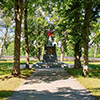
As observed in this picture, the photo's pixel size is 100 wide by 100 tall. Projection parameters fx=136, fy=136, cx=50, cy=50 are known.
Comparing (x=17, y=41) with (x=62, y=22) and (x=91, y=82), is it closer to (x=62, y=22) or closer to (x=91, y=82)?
(x=91, y=82)

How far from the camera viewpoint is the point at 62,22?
1866cm

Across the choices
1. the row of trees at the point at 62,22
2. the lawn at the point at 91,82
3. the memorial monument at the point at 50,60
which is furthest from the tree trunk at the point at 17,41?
the memorial monument at the point at 50,60

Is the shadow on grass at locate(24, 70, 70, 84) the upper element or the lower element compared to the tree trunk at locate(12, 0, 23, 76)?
lower

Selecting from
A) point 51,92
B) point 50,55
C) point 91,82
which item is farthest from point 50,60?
point 51,92

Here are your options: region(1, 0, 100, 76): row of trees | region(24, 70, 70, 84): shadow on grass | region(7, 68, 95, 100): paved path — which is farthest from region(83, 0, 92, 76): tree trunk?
region(7, 68, 95, 100): paved path

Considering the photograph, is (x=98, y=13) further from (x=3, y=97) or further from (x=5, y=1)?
(x=3, y=97)

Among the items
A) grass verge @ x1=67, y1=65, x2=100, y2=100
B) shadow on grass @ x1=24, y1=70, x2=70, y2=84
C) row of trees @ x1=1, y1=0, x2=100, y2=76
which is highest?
row of trees @ x1=1, y1=0, x2=100, y2=76

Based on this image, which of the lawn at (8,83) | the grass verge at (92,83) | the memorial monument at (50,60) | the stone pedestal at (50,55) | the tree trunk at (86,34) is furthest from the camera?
the stone pedestal at (50,55)

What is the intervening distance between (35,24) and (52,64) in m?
17.6

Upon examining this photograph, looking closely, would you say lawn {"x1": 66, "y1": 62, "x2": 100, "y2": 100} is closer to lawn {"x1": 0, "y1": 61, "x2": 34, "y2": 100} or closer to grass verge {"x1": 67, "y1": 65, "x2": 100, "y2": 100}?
grass verge {"x1": 67, "y1": 65, "x2": 100, "y2": 100}

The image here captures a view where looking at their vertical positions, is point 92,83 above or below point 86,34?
below

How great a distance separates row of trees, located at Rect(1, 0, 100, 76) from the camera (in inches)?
469

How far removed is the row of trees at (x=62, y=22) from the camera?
11.9 meters

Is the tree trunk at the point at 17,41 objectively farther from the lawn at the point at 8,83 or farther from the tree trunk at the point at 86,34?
the tree trunk at the point at 86,34
